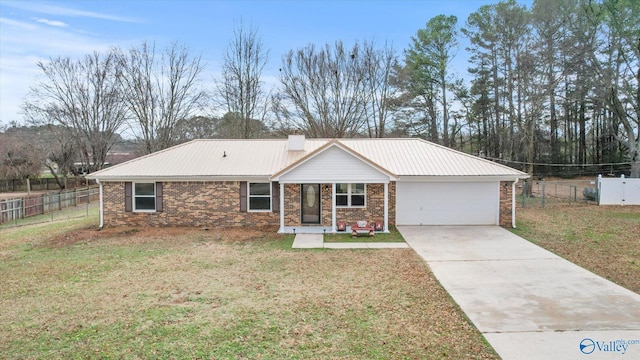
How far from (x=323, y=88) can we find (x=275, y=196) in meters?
18.9

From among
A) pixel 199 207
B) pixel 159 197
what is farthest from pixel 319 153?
pixel 159 197

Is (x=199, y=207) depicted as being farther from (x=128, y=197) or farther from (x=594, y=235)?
(x=594, y=235)

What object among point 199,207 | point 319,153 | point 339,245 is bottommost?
point 339,245

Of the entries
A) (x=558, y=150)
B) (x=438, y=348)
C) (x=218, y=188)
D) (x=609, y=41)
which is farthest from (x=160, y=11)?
(x=558, y=150)

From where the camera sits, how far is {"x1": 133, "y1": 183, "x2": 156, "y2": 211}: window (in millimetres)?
16266

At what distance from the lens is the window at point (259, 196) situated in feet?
52.7

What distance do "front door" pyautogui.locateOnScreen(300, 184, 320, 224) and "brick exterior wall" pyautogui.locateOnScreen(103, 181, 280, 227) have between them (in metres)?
1.15

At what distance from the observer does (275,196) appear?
52.5 ft

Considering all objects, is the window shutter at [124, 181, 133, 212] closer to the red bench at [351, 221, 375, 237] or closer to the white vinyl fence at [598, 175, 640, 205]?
the red bench at [351, 221, 375, 237]

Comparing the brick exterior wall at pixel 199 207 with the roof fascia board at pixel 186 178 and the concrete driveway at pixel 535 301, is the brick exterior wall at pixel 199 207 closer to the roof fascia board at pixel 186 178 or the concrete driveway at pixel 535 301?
the roof fascia board at pixel 186 178

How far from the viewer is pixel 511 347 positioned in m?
5.91

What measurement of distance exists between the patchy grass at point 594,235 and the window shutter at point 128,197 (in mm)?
15411

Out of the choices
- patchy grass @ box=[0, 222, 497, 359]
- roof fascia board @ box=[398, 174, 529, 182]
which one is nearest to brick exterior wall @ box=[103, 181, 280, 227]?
patchy grass @ box=[0, 222, 497, 359]

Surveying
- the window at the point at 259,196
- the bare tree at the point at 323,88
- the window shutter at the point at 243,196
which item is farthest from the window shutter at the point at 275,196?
the bare tree at the point at 323,88
